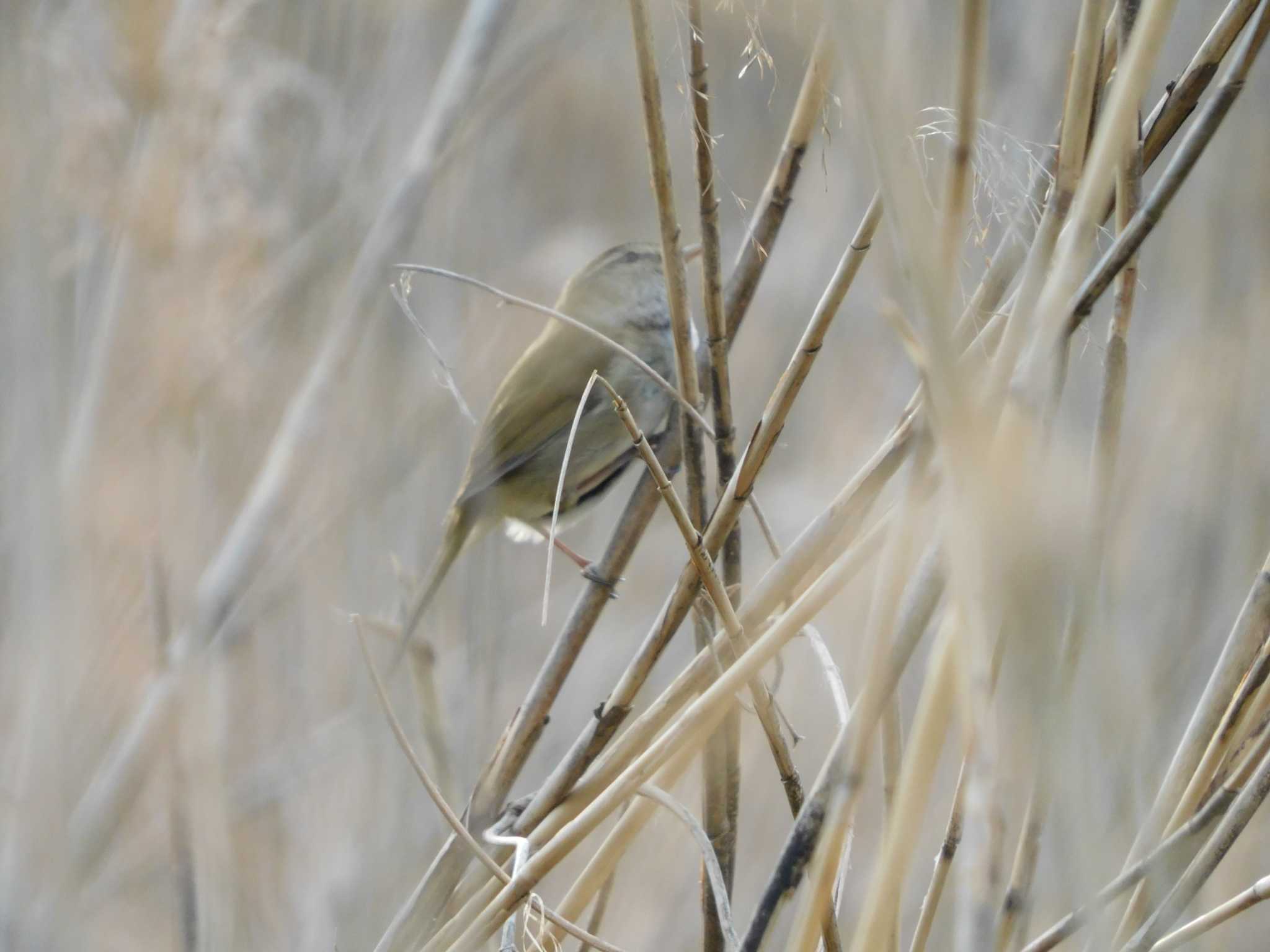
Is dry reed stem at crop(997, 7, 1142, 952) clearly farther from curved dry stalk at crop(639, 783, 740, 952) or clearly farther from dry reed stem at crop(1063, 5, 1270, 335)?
curved dry stalk at crop(639, 783, 740, 952)

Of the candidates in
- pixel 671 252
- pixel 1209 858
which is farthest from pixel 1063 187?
pixel 1209 858

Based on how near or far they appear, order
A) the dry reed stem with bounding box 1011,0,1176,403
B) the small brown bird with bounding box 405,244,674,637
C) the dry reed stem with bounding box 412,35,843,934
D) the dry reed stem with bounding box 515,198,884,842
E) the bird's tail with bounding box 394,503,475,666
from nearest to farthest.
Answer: the dry reed stem with bounding box 1011,0,1176,403 → the dry reed stem with bounding box 515,198,884,842 → the dry reed stem with bounding box 412,35,843,934 → the bird's tail with bounding box 394,503,475,666 → the small brown bird with bounding box 405,244,674,637

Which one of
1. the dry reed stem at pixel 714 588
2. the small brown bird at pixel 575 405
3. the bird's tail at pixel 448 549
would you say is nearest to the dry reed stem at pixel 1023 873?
the dry reed stem at pixel 714 588

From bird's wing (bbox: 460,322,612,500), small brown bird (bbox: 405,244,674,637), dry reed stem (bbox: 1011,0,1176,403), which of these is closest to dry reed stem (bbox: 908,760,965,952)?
dry reed stem (bbox: 1011,0,1176,403)

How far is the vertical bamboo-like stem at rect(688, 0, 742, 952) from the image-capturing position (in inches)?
34.7

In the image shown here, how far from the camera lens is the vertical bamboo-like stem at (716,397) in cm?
88

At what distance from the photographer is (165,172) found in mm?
1148

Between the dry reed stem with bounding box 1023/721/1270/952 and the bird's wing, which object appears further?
the bird's wing

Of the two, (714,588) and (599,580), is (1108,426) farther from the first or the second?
(599,580)

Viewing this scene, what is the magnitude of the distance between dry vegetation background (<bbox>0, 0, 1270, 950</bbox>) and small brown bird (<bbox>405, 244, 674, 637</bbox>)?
8 centimetres

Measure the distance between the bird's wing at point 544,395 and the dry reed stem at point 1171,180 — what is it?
57.9 inches

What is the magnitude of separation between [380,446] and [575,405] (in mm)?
594

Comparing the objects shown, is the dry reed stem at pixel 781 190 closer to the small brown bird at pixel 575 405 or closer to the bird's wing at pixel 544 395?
the small brown bird at pixel 575 405

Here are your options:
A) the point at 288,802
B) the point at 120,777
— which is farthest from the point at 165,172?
the point at 288,802
